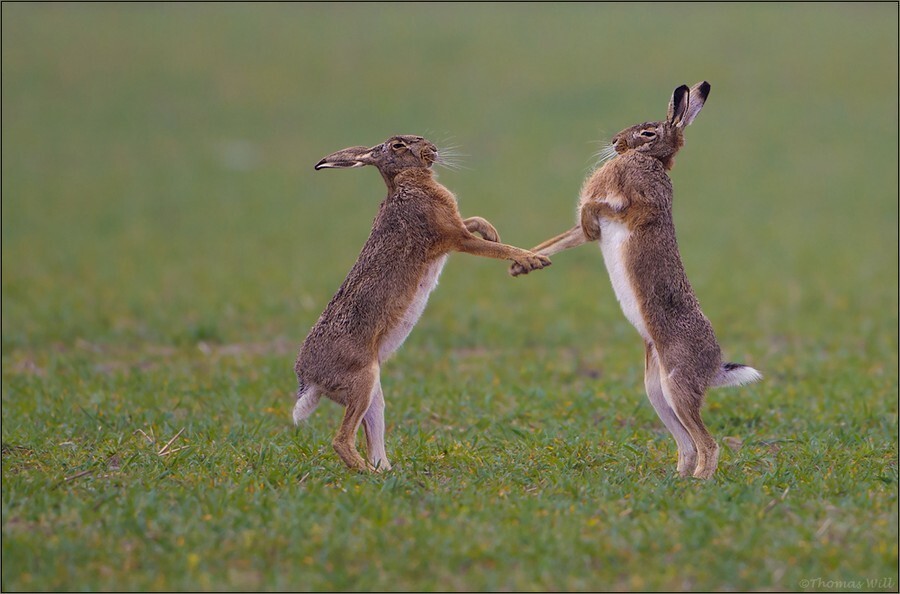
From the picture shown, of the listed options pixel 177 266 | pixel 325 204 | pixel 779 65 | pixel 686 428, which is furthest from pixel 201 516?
pixel 779 65

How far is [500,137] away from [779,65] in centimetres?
822

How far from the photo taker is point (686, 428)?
21.4 feet

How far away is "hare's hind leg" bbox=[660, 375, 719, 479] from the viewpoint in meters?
6.45

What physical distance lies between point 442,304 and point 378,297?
6766 millimetres

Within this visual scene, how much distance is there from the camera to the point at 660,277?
6691 mm

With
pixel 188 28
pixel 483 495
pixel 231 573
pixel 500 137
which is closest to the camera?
pixel 231 573

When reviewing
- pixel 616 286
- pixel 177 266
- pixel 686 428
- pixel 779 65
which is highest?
pixel 779 65

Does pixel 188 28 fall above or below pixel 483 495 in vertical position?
above

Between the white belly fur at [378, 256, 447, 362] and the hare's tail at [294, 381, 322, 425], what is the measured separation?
0.44 m

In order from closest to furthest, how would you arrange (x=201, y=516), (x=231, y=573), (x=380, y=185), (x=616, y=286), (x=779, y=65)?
(x=231, y=573) < (x=201, y=516) < (x=616, y=286) < (x=380, y=185) < (x=779, y=65)

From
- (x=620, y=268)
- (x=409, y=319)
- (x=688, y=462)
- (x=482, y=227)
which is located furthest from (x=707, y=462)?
(x=482, y=227)

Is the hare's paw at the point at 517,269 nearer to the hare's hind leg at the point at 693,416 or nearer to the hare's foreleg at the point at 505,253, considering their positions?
the hare's foreleg at the point at 505,253

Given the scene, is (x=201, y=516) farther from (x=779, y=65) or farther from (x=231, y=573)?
(x=779, y=65)

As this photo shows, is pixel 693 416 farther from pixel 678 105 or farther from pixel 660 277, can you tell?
pixel 678 105
